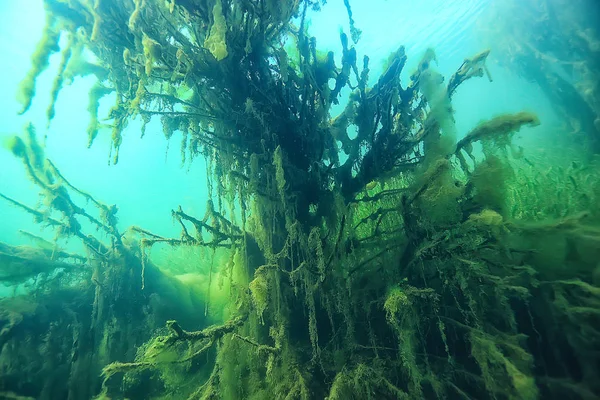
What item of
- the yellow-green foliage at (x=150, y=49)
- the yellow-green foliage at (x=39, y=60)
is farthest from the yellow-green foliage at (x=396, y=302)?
the yellow-green foliage at (x=39, y=60)

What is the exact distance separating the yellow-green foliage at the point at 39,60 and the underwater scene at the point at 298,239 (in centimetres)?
1

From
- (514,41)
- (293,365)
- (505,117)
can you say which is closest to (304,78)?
(505,117)

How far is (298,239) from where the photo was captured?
284 centimetres

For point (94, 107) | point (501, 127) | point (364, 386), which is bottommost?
point (364, 386)

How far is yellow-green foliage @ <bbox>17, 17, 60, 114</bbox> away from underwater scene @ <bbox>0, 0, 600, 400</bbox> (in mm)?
15

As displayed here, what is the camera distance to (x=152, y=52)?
7.79 feet

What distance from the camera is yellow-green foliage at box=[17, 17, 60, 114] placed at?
253cm

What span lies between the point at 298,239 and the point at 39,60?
303 centimetres

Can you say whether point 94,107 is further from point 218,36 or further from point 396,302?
point 396,302

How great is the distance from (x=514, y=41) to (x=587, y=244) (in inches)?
571

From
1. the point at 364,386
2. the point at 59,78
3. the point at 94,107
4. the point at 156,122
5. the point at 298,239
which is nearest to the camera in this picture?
the point at 364,386

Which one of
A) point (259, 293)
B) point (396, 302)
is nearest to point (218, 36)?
point (259, 293)

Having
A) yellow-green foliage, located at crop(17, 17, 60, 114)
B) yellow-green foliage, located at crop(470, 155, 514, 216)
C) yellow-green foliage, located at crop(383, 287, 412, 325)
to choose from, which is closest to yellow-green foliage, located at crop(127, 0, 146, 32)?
yellow-green foliage, located at crop(17, 17, 60, 114)

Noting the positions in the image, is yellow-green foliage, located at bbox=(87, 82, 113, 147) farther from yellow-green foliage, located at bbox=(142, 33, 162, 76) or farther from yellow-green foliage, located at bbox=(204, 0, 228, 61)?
yellow-green foliage, located at bbox=(204, 0, 228, 61)
